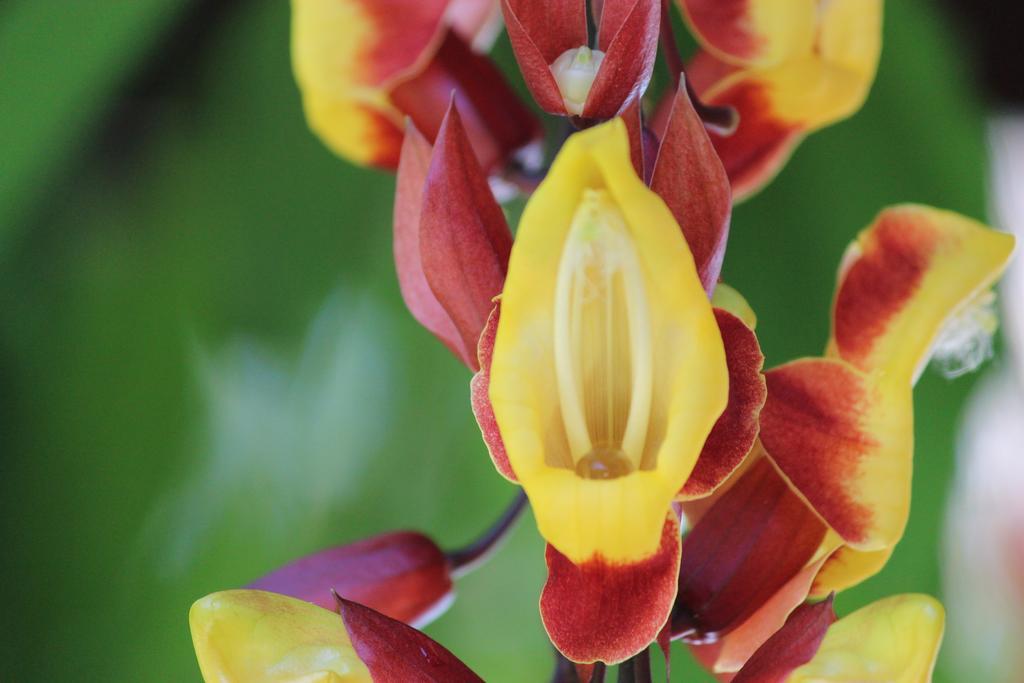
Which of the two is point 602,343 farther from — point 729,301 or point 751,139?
point 751,139

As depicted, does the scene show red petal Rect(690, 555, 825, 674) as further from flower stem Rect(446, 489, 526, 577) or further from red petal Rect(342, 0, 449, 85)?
red petal Rect(342, 0, 449, 85)

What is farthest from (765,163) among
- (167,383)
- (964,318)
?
(167,383)

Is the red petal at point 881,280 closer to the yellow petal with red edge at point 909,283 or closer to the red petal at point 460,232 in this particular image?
the yellow petal with red edge at point 909,283

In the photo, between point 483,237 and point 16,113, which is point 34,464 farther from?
point 483,237

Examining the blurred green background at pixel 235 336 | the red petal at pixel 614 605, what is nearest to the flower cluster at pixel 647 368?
the red petal at pixel 614 605

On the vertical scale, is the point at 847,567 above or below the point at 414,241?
below

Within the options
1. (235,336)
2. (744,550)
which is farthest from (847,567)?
(235,336)
